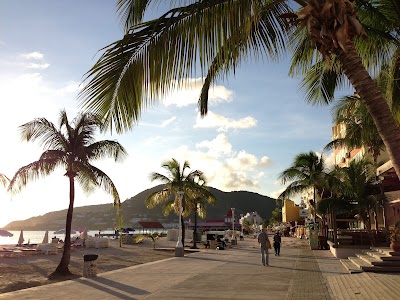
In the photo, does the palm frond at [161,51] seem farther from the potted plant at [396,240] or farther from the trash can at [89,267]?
the potted plant at [396,240]

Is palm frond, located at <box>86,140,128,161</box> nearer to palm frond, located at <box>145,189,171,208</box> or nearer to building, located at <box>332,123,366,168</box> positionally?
palm frond, located at <box>145,189,171,208</box>

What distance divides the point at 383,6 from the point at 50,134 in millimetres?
12974

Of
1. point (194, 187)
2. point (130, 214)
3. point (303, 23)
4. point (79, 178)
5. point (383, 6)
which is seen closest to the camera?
point (303, 23)

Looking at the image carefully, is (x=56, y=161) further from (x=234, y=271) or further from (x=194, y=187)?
(x=194, y=187)

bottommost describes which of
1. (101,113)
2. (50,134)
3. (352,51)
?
(101,113)

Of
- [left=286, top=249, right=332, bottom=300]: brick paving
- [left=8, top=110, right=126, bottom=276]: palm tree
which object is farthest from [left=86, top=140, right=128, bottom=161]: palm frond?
[left=286, top=249, right=332, bottom=300]: brick paving

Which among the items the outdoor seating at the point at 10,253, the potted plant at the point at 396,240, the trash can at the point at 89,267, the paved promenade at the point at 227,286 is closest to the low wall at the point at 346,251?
the potted plant at the point at 396,240

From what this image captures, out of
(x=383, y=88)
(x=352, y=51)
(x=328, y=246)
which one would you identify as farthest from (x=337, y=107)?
(x=352, y=51)

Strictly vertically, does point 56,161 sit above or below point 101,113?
above

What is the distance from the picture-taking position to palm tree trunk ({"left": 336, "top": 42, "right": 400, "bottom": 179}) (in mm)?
4250

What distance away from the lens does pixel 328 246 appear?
28953mm

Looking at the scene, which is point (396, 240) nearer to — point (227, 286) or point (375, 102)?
point (227, 286)

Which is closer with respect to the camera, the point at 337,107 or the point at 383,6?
the point at 383,6

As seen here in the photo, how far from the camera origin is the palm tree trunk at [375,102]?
425 centimetres
